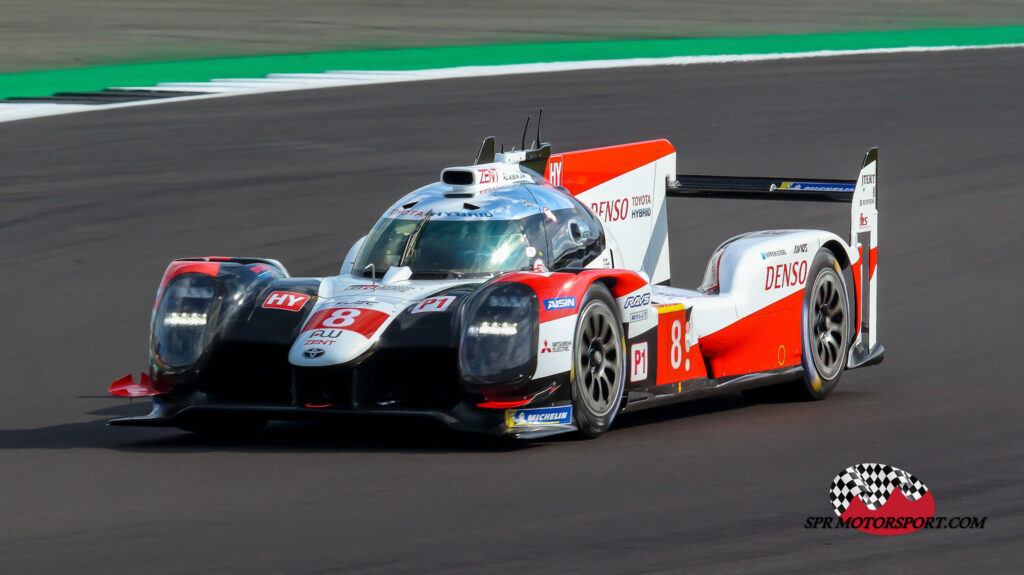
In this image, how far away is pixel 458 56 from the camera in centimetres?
3164

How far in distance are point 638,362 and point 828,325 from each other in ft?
6.83

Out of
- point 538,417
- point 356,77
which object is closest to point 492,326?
point 538,417

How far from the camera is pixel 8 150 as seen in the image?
2061 cm

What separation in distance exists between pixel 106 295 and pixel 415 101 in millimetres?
12142

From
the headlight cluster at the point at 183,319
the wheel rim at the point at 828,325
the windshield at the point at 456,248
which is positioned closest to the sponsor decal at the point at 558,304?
the windshield at the point at 456,248

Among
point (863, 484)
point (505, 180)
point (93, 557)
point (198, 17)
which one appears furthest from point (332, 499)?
point (198, 17)

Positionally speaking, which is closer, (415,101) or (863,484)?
(863,484)

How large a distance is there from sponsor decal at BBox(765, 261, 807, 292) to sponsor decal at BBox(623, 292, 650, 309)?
4.00 ft

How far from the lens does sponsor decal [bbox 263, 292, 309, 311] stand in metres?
8.40

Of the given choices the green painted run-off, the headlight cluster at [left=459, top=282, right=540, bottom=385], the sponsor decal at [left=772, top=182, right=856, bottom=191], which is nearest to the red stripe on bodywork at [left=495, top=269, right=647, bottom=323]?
the headlight cluster at [left=459, top=282, right=540, bottom=385]

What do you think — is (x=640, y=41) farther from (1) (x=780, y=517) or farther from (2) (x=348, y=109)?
(1) (x=780, y=517)

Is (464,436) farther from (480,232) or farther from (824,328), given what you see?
(824,328)

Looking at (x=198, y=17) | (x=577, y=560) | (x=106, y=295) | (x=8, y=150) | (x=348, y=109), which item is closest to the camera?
(x=577, y=560)

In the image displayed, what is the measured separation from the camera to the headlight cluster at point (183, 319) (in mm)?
8367
